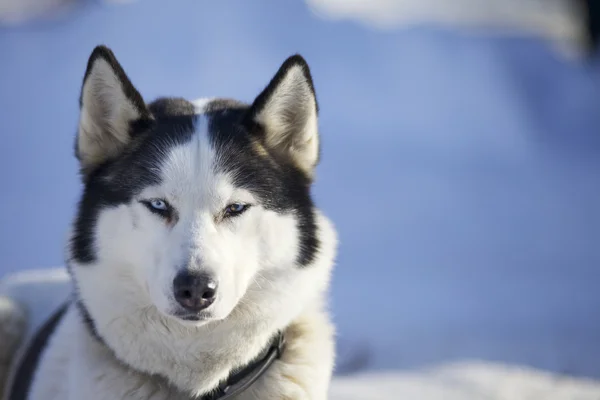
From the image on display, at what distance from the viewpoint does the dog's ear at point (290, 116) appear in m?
2.17

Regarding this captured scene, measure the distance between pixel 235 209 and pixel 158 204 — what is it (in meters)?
0.23

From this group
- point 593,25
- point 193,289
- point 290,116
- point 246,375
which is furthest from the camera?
point 593,25

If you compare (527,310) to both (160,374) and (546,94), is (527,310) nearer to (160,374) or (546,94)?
(160,374)

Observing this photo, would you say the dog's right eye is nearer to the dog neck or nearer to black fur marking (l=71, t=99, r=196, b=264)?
black fur marking (l=71, t=99, r=196, b=264)

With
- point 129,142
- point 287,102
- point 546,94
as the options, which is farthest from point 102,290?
point 546,94

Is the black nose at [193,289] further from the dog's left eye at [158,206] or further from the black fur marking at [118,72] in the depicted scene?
the black fur marking at [118,72]

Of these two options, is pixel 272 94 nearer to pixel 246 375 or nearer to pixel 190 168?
pixel 190 168

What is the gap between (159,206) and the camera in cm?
202

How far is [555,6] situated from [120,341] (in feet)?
30.3

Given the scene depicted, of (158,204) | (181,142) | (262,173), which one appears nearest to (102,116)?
(181,142)

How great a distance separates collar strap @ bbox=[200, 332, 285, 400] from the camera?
219 cm

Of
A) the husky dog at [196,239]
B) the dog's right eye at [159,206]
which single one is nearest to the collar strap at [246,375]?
the husky dog at [196,239]

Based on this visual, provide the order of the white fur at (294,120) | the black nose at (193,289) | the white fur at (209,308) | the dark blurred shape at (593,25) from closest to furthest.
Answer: the black nose at (193,289) → the white fur at (209,308) → the white fur at (294,120) → the dark blurred shape at (593,25)

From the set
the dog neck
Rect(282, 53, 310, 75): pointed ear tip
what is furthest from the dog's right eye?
Rect(282, 53, 310, 75): pointed ear tip
